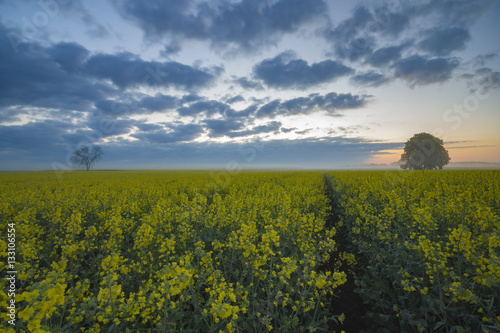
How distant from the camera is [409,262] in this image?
4.46 meters

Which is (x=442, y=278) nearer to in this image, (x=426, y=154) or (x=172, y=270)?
(x=172, y=270)

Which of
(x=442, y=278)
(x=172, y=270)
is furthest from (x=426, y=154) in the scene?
(x=172, y=270)

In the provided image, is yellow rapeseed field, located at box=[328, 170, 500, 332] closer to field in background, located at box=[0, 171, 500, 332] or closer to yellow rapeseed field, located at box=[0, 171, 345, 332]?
field in background, located at box=[0, 171, 500, 332]

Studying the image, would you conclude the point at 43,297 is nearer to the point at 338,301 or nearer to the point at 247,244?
the point at 247,244

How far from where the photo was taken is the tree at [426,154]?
6178cm

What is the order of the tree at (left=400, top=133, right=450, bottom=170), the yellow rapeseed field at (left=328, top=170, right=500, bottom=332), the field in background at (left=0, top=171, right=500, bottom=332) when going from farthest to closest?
the tree at (left=400, top=133, right=450, bottom=170), the yellow rapeseed field at (left=328, top=170, right=500, bottom=332), the field in background at (left=0, top=171, right=500, bottom=332)

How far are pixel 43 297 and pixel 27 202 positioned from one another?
10333 mm

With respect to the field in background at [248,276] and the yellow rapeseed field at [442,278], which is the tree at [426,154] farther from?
the yellow rapeseed field at [442,278]

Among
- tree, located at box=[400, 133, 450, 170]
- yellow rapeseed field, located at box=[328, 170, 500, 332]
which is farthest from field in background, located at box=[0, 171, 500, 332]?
tree, located at box=[400, 133, 450, 170]

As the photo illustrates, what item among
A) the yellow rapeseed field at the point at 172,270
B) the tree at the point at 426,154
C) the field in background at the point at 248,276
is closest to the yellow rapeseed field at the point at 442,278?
the field in background at the point at 248,276

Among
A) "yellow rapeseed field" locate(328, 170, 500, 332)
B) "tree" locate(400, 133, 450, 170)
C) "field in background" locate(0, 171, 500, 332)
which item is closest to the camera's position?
"field in background" locate(0, 171, 500, 332)

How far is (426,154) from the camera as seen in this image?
62375 millimetres

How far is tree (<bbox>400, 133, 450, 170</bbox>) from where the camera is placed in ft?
203

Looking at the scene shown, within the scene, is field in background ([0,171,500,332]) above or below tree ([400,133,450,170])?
below
